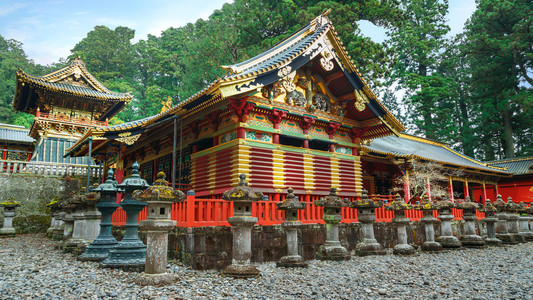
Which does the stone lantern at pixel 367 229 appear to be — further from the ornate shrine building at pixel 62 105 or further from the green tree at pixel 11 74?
the green tree at pixel 11 74

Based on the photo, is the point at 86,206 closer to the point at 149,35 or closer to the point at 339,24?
the point at 339,24

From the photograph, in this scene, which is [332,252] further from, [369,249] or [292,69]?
[292,69]

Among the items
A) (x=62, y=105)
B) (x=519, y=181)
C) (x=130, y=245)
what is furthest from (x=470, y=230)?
(x=62, y=105)

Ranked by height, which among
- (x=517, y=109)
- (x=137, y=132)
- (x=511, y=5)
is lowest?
(x=137, y=132)

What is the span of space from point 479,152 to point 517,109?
7.81 metres

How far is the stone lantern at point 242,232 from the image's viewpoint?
7.16 m

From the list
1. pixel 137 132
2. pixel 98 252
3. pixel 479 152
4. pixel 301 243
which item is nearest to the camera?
pixel 98 252

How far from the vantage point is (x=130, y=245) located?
321 inches

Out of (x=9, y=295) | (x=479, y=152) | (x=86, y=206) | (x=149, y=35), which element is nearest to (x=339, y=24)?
(x=86, y=206)

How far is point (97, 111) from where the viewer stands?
98.3 feet

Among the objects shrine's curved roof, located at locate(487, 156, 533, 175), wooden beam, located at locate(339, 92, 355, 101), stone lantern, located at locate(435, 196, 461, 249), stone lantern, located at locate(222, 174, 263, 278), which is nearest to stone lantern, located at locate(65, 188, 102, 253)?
stone lantern, located at locate(222, 174, 263, 278)

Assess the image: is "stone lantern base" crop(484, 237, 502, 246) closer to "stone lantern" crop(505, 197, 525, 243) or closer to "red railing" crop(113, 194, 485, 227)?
"stone lantern" crop(505, 197, 525, 243)

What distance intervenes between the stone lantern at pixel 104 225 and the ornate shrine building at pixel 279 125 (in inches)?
92.4

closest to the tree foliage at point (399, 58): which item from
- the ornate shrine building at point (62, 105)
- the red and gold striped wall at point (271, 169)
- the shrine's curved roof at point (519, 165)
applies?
the shrine's curved roof at point (519, 165)
